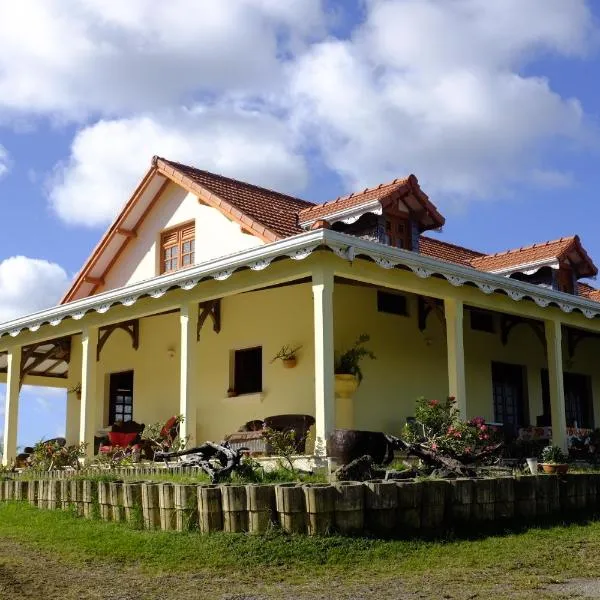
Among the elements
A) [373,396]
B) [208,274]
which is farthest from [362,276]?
[373,396]

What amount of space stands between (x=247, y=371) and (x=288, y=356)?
4.96 ft

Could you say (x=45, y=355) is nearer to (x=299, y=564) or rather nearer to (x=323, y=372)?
(x=323, y=372)

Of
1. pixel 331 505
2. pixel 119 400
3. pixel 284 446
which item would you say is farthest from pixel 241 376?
pixel 331 505

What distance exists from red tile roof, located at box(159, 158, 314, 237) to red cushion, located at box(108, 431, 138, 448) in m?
4.62

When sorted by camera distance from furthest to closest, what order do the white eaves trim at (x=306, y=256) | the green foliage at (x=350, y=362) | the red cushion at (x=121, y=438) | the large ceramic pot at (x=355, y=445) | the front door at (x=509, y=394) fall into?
the front door at (x=509, y=394) → the red cushion at (x=121, y=438) → the green foliage at (x=350, y=362) → the white eaves trim at (x=306, y=256) → the large ceramic pot at (x=355, y=445)

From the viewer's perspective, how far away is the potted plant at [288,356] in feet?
49.5

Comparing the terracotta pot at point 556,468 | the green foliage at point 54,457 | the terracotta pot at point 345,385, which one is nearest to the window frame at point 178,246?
the green foliage at point 54,457

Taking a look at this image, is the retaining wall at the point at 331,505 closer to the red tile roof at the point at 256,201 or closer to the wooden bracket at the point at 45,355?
the red tile roof at the point at 256,201

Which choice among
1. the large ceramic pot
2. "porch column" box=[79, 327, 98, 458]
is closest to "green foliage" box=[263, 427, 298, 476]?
the large ceramic pot

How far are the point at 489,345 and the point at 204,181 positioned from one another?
20.9 feet

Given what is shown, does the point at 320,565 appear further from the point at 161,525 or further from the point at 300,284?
the point at 300,284

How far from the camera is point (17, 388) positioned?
17.9 meters

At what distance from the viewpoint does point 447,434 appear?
1155 cm

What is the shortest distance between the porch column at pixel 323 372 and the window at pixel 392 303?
3863mm
